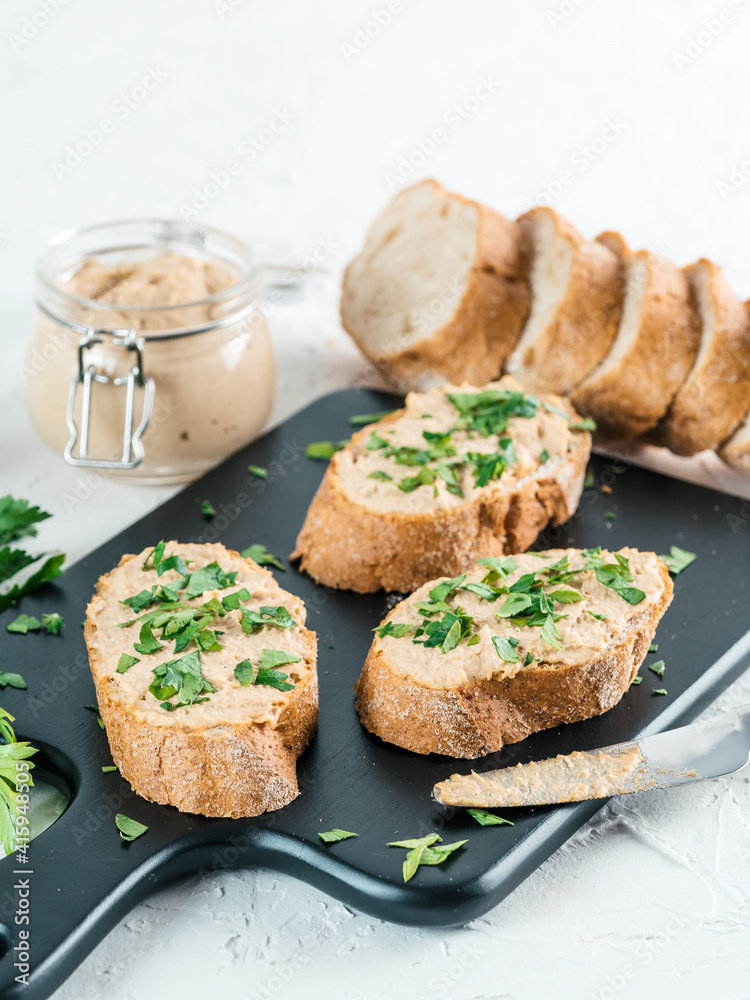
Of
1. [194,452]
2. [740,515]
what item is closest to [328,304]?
[194,452]

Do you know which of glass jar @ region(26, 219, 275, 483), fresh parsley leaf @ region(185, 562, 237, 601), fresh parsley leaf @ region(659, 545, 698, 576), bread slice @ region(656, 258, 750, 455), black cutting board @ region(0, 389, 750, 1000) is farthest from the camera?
bread slice @ region(656, 258, 750, 455)

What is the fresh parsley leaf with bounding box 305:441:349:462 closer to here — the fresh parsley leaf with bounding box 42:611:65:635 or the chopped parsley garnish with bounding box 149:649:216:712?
the fresh parsley leaf with bounding box 42:611:65:635

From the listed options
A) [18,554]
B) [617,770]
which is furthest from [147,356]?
[617,770]

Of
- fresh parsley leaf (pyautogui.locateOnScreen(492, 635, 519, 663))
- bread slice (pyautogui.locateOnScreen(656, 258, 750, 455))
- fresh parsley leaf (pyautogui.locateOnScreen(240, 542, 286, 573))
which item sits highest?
bread slice (pyautogui.locateOnScreen(656, 258, 750, 455))

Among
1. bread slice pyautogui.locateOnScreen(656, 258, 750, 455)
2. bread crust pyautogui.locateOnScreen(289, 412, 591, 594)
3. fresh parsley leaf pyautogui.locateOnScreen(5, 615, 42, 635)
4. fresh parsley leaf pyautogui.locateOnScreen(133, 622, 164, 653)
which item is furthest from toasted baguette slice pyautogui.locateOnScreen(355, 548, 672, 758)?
bread slice pyautogui.locateOnScreen(656, 258, 750, 455)

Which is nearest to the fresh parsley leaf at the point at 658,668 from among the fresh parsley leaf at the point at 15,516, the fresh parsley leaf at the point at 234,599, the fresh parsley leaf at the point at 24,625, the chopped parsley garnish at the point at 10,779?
the fresh parsley leaf at the point at 234,599

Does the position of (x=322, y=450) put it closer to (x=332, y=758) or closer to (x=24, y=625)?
(x=24, y=625)

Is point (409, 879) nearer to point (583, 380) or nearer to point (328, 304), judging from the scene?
point (583, 380)
